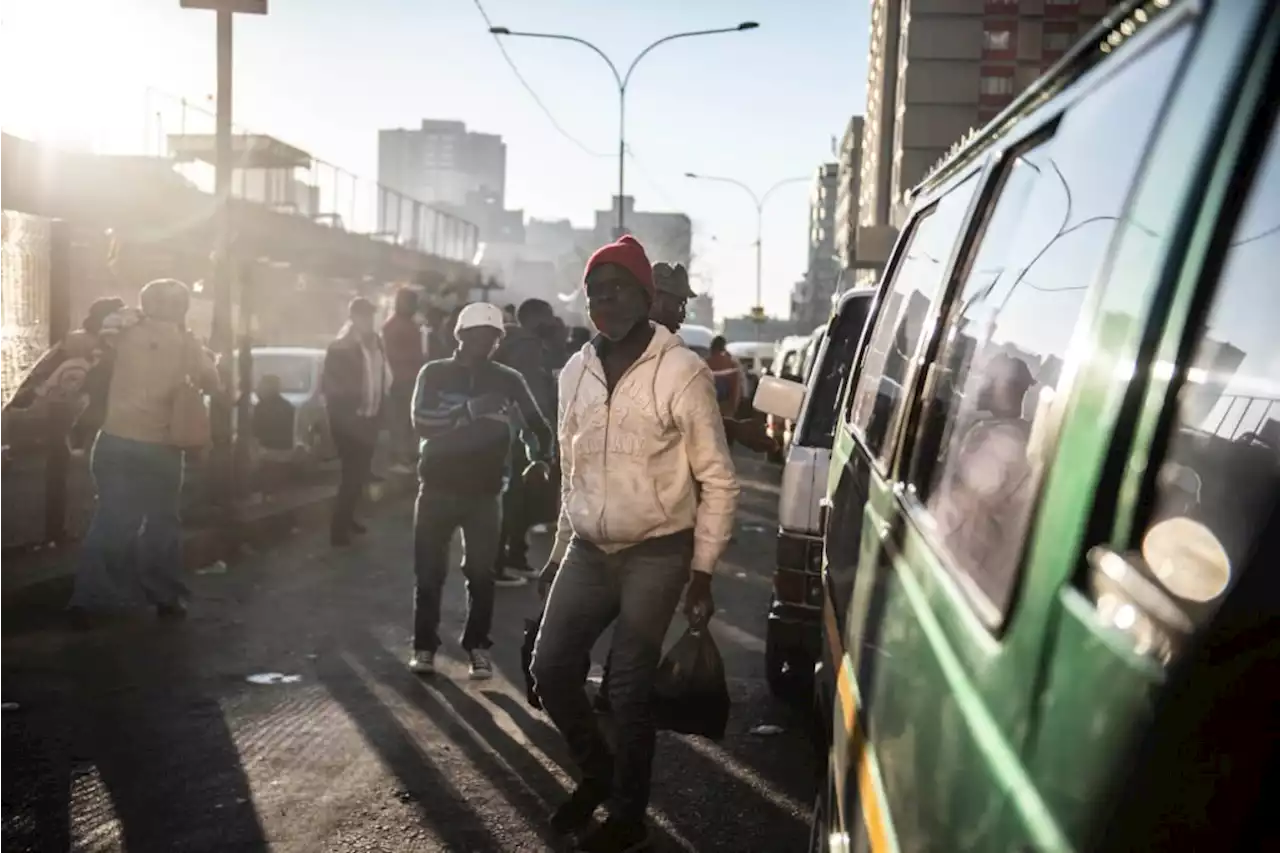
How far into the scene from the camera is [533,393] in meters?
9.13

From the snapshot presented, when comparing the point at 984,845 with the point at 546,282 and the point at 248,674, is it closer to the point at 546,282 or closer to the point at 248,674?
the point at 248,674

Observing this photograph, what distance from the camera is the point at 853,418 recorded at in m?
4.58

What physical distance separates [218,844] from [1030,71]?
3015 cm

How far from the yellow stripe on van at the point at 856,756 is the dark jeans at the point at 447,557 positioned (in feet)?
10.9

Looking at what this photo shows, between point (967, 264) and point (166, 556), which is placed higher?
point (967, 264)

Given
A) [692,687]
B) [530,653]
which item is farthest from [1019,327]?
[530,653]

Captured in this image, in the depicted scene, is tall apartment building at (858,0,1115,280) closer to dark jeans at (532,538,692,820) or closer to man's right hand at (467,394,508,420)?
man's right hand at (467,394,508,420)

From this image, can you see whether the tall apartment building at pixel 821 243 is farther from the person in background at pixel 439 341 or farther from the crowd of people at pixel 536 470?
the crowd of people at pixel 536 470

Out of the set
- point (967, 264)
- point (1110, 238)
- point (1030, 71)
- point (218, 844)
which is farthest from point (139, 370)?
point (1030, 71)

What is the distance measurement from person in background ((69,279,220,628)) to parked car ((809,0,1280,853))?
6.05 metres

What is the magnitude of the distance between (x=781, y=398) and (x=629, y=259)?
1956 mm

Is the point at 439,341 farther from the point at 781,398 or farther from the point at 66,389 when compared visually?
the point at 781,398

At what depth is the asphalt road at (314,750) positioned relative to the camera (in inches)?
181

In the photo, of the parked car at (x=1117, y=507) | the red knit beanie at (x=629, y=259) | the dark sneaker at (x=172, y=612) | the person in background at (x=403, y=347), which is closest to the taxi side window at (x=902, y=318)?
the red knit beanie at (x=629, y=259)
